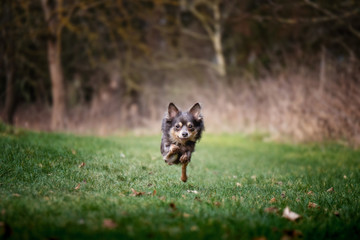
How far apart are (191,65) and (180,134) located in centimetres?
2051

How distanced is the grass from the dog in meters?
0.47

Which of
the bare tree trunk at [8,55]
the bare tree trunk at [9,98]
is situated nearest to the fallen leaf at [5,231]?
the bare tree trunk at [8,55]

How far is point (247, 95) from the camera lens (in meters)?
18.2

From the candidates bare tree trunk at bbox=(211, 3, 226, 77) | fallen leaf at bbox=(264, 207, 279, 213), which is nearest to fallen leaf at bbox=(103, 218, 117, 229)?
fallen leaf at bbox=(264, 207, 279, 213)

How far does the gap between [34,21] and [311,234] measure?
20.3 meters

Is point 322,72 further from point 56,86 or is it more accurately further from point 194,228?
point 56,86

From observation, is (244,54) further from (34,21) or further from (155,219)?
(155,219)

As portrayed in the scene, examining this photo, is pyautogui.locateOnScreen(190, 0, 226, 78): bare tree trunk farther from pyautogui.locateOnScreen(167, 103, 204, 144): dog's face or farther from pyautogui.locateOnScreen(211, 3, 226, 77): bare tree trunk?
pyautogui.locateOnScreen(167, 103, 204, 144): dog's face

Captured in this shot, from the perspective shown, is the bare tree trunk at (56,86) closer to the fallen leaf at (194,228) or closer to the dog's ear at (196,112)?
the dog's ear at (196,112)

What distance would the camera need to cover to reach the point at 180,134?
562cm

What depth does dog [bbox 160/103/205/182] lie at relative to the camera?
570cm

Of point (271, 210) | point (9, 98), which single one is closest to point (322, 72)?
point (271, 210)

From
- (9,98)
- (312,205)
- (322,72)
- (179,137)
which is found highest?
(322,72)

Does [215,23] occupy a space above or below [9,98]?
above
